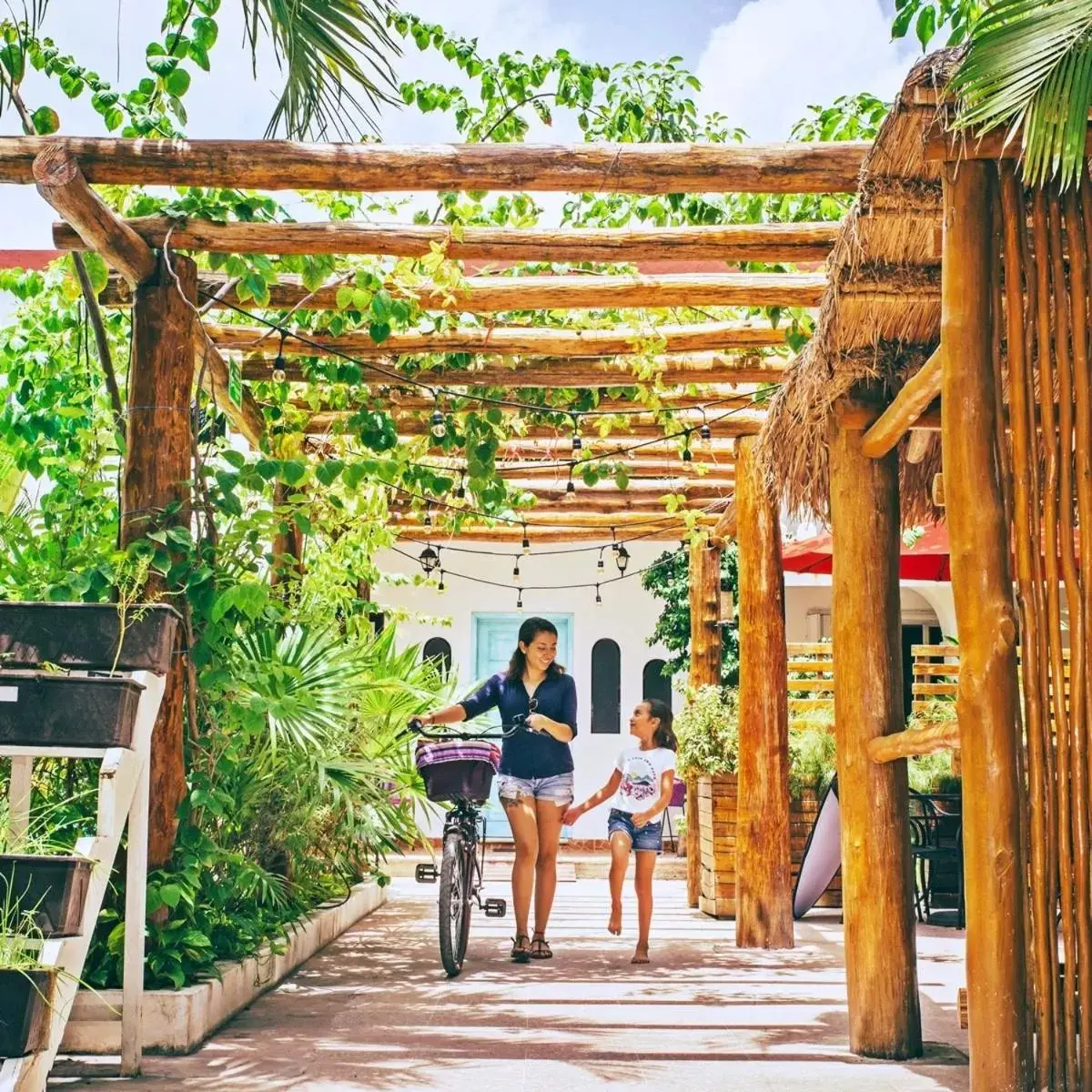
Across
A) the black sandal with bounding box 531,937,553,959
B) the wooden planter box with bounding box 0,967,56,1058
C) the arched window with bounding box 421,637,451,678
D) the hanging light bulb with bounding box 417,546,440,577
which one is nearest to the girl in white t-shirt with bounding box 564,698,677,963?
the black sandal with bounding box 531,937,553,959

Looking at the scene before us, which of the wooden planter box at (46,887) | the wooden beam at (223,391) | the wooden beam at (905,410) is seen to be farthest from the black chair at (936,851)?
the wooden planter box at (46,887)

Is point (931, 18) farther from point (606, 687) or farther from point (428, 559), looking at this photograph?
point (606, 687)

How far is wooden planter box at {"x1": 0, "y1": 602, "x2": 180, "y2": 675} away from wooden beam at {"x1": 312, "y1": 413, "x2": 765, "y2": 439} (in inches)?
157

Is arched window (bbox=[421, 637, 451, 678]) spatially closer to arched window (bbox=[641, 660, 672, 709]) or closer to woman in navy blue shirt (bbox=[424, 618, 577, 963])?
arched window (bbox=[641, 660, 672, 709])

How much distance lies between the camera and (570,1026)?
218 inches

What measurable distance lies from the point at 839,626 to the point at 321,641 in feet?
9.44

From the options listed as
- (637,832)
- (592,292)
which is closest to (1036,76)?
(592,292)

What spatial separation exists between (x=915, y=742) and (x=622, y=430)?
205 inches

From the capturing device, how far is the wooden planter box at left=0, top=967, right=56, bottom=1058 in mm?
3539

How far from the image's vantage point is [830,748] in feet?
30.7

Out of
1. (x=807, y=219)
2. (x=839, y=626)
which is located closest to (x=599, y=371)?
(x=807, y=219)

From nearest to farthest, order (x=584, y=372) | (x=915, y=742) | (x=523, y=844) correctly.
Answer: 1. (x=915, y=742)
2. (x=523, y=844)
3. (x=584, y=372)

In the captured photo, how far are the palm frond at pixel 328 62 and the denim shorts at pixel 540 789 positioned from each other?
3455 millimetres

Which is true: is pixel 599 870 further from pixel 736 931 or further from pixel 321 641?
pixel 321 641
